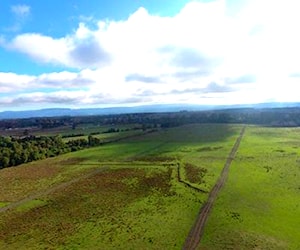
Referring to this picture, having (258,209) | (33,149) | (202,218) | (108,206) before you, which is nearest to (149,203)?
(108,206)

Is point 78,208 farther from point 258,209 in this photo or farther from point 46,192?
point 258,209

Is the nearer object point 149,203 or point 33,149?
point 149,203

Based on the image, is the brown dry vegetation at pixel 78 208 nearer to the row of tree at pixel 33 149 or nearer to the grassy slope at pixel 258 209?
the grassy slope at pixel 258 209

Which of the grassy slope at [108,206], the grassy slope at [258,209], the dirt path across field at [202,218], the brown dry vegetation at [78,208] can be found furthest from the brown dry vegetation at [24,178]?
the grassy slope at [258,209]

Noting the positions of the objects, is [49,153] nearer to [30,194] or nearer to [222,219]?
[30,194]

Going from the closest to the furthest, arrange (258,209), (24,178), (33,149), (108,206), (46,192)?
(258,209)
(108,206)
(46,192)
(24,178)
(33,149)

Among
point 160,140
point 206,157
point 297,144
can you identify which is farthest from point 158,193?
point 160,140

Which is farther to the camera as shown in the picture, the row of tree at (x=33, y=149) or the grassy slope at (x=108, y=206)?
the row of tree at (x=33, y=149)
